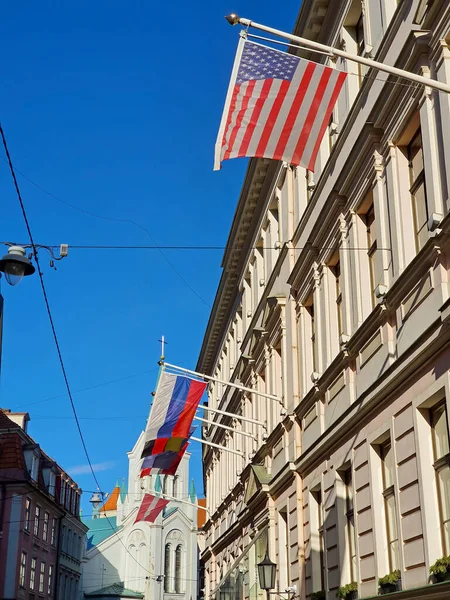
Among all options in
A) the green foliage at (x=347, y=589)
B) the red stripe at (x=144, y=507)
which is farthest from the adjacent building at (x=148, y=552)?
the green foliage at (x=347, y=589)

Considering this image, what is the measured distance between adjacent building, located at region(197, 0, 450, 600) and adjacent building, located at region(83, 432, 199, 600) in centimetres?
6917

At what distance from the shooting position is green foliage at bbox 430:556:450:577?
10.6 meters

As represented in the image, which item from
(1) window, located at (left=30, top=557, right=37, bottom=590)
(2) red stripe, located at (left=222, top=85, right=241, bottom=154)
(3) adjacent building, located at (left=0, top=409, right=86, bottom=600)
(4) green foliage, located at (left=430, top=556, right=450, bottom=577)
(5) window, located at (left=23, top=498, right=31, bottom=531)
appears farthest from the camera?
(1) window, located at (left=30, top=557, right=37, bottom=590)

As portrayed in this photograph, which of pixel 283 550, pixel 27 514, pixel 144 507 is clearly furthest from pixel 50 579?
pixel 283 550

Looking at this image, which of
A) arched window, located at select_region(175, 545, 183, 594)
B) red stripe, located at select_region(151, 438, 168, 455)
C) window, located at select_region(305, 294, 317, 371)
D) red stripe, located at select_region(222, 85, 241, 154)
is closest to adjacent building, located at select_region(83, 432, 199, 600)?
arched window, located at select_region(175, 545, 183, 594)

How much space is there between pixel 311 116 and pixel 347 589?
8.44 meters

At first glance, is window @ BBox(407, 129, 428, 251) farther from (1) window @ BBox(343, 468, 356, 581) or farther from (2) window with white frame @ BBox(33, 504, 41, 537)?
(2) window with white frame @ BBox(33, 504, 41, 537)

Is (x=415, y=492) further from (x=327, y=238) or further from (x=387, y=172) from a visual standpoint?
(x=327, y=238)

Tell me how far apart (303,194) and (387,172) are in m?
7.23

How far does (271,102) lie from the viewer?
1135 cm

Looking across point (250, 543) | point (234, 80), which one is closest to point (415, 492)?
point (234, 80)

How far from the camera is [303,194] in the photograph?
2128 cm

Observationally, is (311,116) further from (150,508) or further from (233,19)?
(150,508)

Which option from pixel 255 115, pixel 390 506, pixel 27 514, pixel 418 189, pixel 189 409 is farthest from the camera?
pixel 27 514
